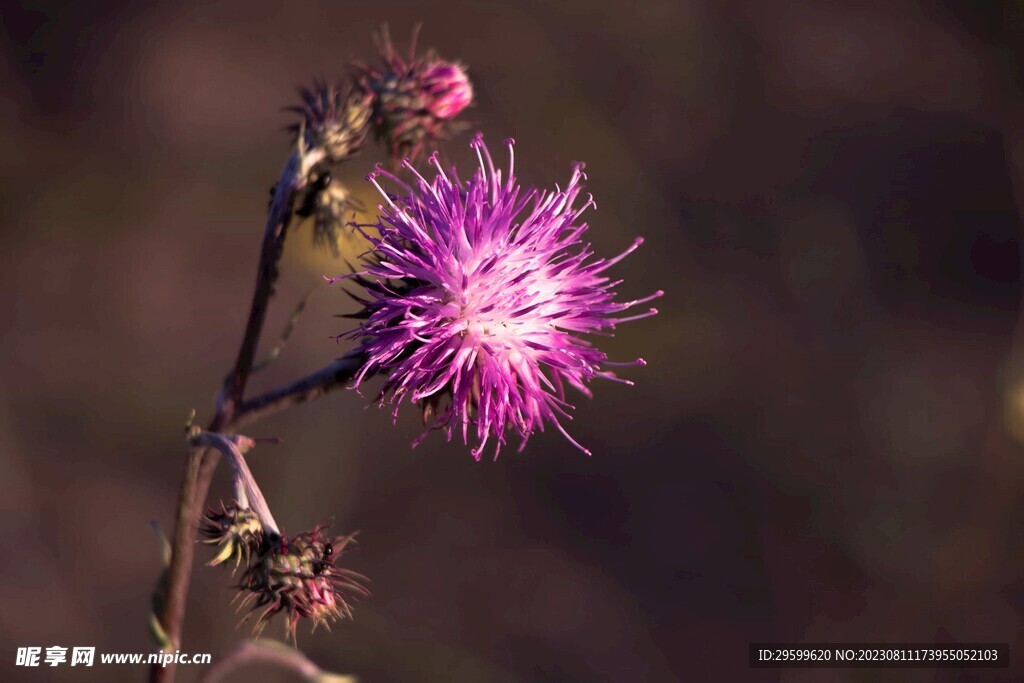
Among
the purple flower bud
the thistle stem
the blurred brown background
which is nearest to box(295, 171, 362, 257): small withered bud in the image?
the thistle stem

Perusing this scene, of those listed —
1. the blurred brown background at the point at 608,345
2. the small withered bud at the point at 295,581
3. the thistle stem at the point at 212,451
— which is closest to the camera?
the small withered bud at the point at 295,581

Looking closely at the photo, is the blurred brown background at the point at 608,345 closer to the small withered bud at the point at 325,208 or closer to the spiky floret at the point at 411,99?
the spiky floret at the point at 411,99

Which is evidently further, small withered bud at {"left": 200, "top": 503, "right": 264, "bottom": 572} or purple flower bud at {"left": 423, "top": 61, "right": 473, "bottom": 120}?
purple flower bud at {"left": 423, "top": 61, "right": 473, "bottom": 120}

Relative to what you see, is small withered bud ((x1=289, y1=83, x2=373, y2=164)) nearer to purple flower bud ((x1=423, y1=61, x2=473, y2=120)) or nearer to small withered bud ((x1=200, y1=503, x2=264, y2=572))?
purple flower bud ((x1=423, y1=61, x2=473, y2=120))

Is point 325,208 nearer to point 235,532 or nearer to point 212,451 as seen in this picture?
point 212,451

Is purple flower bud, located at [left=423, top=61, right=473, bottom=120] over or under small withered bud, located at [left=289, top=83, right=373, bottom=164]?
over

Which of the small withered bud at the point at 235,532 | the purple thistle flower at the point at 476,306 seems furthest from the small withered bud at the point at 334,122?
the small withered bud at the point at 235,532

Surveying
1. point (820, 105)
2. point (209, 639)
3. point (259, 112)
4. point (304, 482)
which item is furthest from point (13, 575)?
point (820, 105)

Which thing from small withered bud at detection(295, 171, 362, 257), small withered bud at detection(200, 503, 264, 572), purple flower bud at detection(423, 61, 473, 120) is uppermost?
purple flower bud at detection(423, 61, 473, 120)
